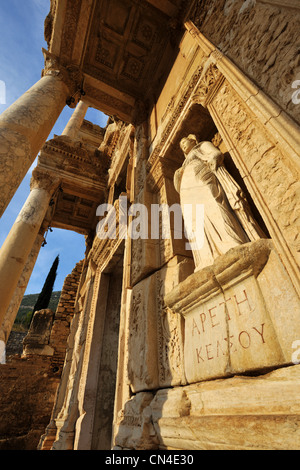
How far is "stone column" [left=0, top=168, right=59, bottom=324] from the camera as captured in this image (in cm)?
410

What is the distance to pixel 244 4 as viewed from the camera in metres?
2.13

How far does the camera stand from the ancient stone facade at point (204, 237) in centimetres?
121

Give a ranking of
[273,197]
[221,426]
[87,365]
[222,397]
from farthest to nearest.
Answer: [87,365], [273,197], [222,397], [221,426]

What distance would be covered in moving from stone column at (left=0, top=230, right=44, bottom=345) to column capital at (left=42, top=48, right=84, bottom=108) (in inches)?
187

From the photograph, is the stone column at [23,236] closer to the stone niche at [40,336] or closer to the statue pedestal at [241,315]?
the statue pedestal at [241,315]

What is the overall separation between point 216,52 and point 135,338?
322 centimetres

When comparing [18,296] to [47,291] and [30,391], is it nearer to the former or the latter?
[30,391]

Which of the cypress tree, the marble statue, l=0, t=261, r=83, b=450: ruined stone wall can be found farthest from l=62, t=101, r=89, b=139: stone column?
the cypress tree

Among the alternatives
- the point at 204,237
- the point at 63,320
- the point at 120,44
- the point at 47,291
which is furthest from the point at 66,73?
the point at 47,291

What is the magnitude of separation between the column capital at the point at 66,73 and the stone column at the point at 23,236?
2804mm

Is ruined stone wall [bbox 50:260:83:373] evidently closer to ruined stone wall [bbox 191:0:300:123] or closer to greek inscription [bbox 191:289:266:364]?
greek inscription [bbox 191:289:266:364]

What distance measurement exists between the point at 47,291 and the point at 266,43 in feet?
81.3

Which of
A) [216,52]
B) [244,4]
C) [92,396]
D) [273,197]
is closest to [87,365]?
[92,396]

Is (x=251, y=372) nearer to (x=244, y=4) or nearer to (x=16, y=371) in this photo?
(x=244, y=4)
